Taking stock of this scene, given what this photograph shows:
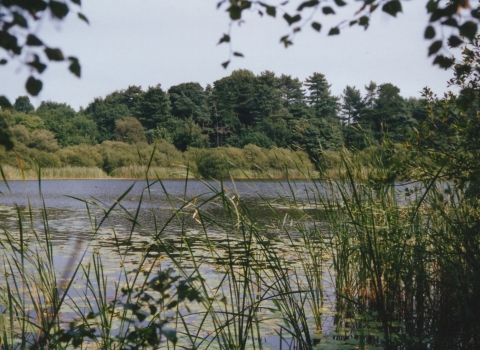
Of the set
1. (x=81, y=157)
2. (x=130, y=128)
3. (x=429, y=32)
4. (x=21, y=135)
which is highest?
(x=130, y=128)

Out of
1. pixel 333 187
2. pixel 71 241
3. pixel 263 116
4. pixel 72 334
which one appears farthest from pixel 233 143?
pixel 72 334

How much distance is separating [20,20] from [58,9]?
11cm

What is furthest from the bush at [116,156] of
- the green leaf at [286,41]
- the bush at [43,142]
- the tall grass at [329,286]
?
the green leaf at [286,41]

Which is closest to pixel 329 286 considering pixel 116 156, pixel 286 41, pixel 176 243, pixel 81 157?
pixel 286 41

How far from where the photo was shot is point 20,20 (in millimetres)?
1327

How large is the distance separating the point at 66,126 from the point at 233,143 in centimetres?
1243

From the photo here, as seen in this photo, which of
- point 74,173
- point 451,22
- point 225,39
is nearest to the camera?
point 451,22

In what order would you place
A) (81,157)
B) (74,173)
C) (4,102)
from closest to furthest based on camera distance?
(4,102)
(74,173)
(81,157)

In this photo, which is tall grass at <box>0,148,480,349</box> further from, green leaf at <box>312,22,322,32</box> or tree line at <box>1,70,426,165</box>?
tree line at <box>1,70,426,165</box>

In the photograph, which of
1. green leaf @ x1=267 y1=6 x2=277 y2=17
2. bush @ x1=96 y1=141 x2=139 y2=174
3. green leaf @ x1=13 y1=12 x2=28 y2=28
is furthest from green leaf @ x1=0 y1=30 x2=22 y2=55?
bush @ x1=96 y1=141 x2=139 y2=174

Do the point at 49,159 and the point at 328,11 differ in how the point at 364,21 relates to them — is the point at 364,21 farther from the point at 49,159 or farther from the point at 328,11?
the point at 49,159

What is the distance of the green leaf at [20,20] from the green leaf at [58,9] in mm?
77

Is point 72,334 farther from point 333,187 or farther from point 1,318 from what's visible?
point 333,187

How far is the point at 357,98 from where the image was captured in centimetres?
3047
